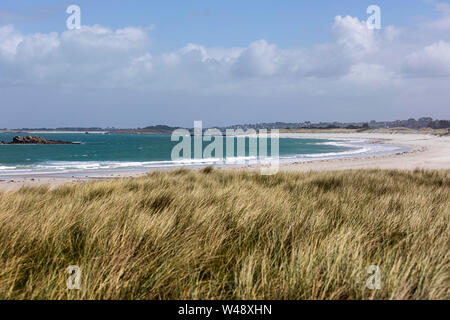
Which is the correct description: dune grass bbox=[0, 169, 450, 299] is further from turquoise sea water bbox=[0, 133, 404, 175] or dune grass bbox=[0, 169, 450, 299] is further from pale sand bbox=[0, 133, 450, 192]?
turquoise sea water bbox=[0, 133, 404, 175]

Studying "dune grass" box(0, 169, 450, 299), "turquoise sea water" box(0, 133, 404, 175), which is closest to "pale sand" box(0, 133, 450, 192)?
"turquoise sea water" box(0, 133, 404, 175)

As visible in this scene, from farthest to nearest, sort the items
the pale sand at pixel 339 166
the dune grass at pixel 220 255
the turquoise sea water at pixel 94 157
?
1. the turquoise sea water at pixel 94 157
2. the pale sand at pixel 339 166
3. the dune grass at pixel 220 255

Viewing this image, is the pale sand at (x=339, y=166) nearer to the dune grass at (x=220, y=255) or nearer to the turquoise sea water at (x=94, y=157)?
the turquoise sea water at (x=94, y=157)

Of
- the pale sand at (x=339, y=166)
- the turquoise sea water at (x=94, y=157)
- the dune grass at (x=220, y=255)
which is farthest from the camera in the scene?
the turquoise sea water at (x=94, y=157)

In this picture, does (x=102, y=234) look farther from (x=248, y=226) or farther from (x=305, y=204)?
(x=305, y=204)

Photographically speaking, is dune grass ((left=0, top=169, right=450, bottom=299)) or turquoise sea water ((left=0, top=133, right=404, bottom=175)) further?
turquoise sea water ((left=0, top=133, right=404, bottom=175))

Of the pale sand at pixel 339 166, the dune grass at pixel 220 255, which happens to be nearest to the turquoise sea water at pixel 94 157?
the pale sand at pixel 339 166

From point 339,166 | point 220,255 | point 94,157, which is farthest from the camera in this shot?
point 94,157

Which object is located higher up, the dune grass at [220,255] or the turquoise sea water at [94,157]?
the dune grass at [220,255]

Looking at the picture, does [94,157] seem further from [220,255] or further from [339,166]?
[220,255]

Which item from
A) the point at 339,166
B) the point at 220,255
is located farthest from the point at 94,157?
the point at 220,255

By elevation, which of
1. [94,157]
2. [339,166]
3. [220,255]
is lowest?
[94,157]

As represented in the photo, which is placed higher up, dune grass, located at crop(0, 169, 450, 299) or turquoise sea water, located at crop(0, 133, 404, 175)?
dune grass, located at crop(0, 169, 450, 299)
